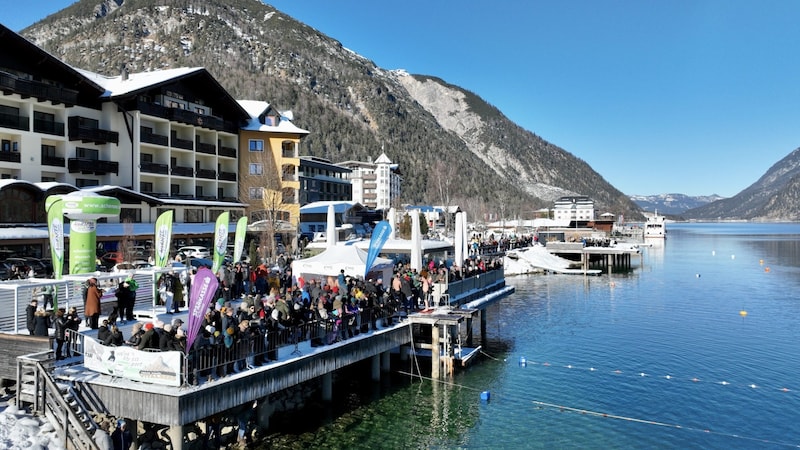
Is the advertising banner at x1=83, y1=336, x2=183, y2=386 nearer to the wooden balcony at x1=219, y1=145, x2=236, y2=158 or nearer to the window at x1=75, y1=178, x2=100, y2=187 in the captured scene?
the window at x1=75, y1=178, x2=100, y2=187

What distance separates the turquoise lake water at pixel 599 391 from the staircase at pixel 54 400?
573cm

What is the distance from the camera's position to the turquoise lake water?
19.2 m

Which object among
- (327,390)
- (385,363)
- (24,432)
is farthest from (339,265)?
(24,432)

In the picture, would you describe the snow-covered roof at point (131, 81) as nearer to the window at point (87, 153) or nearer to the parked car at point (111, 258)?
the window at point (87, 153)

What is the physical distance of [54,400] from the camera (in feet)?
45.1

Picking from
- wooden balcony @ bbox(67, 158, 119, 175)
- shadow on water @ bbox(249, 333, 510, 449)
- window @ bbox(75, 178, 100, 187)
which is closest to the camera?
shadow on water @ bbox(249, 333, 510, 449)

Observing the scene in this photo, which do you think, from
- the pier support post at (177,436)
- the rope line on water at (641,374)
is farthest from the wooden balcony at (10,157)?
the rope line on water at (641,374)

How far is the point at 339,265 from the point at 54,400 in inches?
527

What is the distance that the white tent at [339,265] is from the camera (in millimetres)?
A: 25578

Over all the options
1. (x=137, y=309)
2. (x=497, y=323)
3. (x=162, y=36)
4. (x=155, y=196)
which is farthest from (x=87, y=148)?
(x=162, y=36)

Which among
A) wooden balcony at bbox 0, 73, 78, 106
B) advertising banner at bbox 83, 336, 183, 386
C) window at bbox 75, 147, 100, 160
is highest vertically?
wooden balcony at bbox 0, 73, 78, 106

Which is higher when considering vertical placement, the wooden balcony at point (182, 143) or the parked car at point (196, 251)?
the wooden balcony at point (182, 143)

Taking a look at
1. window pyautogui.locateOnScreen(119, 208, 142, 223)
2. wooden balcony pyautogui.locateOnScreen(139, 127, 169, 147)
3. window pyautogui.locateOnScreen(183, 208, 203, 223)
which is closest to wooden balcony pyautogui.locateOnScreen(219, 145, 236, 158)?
window pyautogui.locateOnScreen(183, 208, 203, 223)

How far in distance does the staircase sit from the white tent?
41.2 feet
